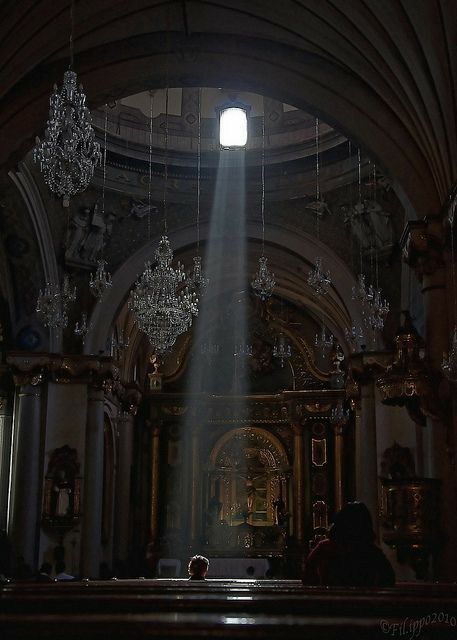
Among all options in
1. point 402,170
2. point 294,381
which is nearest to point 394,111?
point 402,170

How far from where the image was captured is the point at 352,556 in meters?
5.23

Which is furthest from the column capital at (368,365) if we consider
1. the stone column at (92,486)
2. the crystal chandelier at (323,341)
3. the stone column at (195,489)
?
the stone column at (195,489)

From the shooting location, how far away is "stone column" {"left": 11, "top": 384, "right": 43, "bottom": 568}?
14.7 m

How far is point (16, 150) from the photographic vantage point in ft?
35.1

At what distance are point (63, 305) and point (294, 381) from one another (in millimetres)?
10989

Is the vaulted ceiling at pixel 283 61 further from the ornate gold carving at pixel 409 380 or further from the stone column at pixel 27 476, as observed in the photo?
the stone column at pixel 27 476

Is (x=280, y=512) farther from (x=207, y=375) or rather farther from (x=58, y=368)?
(x=58, y=368)

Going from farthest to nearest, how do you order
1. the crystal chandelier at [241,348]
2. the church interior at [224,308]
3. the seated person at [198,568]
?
the crystal chandelier at [241,348]
the seated person at [198,568]
the church interior at [224,308]

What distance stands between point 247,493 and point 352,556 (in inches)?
695

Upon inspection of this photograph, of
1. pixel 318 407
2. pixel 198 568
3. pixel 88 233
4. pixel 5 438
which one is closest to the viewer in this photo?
pixel 198 568

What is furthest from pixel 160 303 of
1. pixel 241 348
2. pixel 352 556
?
pixel 241 348

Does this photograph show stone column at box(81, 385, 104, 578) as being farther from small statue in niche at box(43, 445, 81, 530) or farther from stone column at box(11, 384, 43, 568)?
stone column at box(11, 384, 43, 568)

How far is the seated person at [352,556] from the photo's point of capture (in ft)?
17.1

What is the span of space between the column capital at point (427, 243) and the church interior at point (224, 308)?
26 mm
